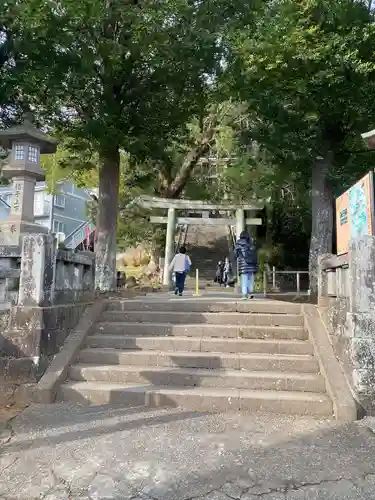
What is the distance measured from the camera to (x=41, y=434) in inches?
158

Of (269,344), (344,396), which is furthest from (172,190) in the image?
(344,396)

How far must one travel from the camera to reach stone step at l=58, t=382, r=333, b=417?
15.4ft

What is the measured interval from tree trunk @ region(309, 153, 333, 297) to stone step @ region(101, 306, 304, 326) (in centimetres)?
507

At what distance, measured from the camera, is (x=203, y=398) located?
187 inches

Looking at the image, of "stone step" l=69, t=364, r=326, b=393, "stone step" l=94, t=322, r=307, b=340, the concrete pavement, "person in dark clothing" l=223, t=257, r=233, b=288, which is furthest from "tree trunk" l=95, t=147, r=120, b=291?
"person in dark clothing" l=223, t=257, r=233, b=288

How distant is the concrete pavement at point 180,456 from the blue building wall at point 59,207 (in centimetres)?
2402

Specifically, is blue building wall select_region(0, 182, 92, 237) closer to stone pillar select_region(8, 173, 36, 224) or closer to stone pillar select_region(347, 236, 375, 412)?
stone pillar select_region(8, 173, 36, 224)

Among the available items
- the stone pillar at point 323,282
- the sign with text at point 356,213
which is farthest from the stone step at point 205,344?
the sign with text at point 356,213

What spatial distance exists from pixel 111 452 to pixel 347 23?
1067 centimetres

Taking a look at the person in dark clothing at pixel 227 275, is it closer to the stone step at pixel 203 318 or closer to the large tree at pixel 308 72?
the large tree at pixel 308 72

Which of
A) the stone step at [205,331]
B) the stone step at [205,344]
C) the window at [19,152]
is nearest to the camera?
the stone step at [205,344]

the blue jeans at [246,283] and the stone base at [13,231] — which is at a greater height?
the stone base at [13,231]

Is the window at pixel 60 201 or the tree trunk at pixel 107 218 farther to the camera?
the window at pixel 60 201

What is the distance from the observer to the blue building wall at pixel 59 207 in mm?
27891
